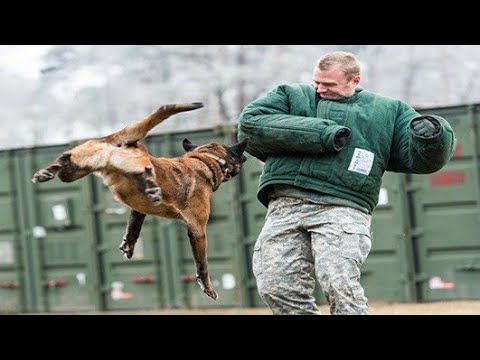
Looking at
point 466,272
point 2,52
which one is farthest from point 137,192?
point 2,52

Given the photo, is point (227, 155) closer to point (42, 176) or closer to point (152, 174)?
point (152, 174)

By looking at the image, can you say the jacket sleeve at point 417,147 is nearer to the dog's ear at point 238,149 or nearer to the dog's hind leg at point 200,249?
the dog's ear at point 238,149

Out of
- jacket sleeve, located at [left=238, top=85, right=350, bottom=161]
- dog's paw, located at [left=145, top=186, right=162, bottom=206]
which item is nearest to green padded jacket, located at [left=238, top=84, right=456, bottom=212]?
jacket sleeve, located at [left=238, top=85, right=350, bottom=161]

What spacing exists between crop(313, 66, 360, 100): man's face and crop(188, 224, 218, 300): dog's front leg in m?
1.01

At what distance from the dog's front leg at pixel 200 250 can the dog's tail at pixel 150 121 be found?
0.49 meters

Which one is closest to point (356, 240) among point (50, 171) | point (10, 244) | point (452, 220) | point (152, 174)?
point (152, 174)

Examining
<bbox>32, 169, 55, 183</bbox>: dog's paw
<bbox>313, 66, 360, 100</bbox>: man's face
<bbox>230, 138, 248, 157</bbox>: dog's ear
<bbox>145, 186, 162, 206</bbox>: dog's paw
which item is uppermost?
<bbox>313, 66, 360, 100</bbox>: man's face

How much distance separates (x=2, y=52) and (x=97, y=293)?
14.3 meters

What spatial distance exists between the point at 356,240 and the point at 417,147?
1.66ft

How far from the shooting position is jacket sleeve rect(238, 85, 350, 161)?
534 cm

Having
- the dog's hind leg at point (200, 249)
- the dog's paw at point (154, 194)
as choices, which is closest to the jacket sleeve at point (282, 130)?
the dog's hind leg at point (200, 249)

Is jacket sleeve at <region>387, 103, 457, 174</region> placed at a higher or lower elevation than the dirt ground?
higher

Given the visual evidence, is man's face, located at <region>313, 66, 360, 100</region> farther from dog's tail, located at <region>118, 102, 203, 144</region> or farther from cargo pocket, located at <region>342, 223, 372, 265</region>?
dog's tail, located at <region>118, 102, 203, 144</region>
